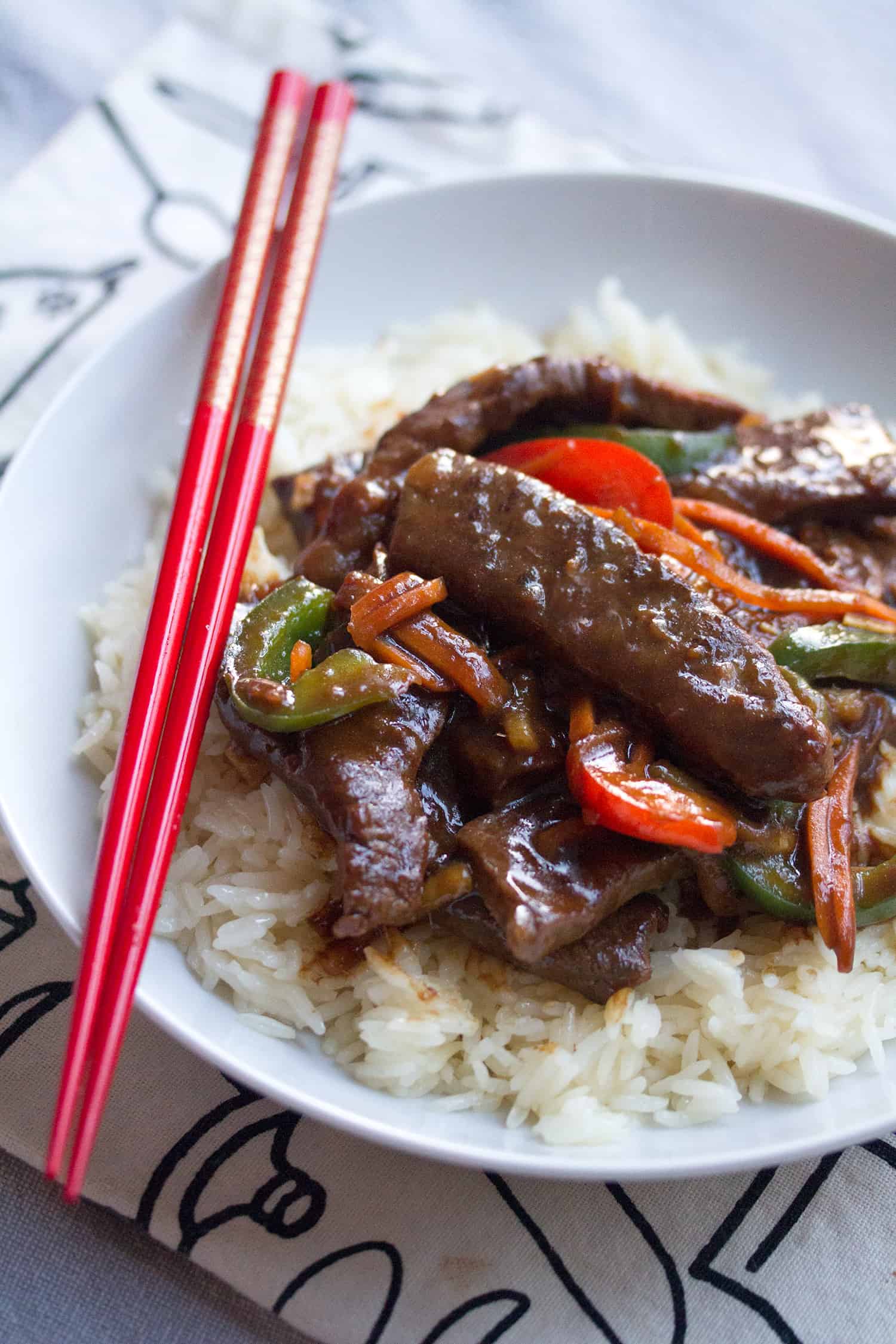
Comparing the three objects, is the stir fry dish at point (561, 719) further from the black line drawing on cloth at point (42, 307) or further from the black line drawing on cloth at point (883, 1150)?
the black line drawing on cloth at point (42, 307)

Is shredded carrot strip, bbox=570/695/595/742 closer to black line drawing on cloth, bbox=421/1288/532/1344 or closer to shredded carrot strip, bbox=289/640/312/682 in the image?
shredded carrot strip, bbox=289/640/312/682

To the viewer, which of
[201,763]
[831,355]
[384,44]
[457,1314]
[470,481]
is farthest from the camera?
[384,44]

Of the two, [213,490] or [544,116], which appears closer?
[213,490]

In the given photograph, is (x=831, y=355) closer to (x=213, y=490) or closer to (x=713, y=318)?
(x=713, y=318)

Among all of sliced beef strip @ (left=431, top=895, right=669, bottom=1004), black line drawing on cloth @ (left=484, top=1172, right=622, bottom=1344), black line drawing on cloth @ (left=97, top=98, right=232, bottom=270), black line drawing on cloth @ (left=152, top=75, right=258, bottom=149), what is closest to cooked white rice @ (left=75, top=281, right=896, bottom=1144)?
→ sliced beef strip @ (left=431, top=895, right=669, bottom=1004)

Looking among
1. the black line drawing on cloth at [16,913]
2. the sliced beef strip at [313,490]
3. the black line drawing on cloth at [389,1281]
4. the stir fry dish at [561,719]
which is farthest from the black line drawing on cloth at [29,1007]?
the sliced beef strip at [313,490]

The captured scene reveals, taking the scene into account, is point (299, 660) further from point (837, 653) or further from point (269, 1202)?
point (837, 653)

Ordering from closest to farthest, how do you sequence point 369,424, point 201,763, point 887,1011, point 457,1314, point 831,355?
point 457,1314 < point 887,1011 < point 201,763 < point 369,424 < point 831,355

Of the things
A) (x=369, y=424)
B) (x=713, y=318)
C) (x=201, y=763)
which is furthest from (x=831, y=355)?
(x=201, y=763)
